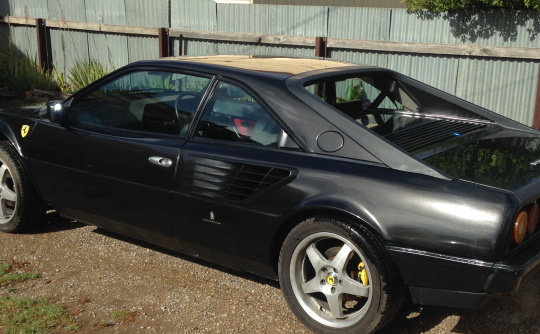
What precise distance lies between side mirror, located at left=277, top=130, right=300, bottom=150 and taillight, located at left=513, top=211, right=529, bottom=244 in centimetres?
122

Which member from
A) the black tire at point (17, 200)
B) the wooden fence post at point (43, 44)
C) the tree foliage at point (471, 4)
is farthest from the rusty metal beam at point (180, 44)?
the black tire at point (17, 200)

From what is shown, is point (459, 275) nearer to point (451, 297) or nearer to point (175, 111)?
point (451, 297)

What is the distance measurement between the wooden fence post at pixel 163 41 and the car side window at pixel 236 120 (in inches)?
292

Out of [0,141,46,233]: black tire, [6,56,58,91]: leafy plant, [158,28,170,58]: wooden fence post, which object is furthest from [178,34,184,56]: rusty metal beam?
[0,141,46,233]: black tire

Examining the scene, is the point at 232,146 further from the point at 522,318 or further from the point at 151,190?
the point at 522,318

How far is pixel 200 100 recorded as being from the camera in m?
3.77

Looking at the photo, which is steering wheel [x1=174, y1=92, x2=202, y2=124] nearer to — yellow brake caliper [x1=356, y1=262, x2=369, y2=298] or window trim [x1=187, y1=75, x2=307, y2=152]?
window trim [x1=187, y1=75, x2=307, y2=152]

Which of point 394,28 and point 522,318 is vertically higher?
point 394,28

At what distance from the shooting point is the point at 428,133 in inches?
151

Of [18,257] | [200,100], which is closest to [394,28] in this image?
[200,100]

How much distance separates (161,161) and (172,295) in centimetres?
87

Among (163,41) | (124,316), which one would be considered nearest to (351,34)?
(163,41)

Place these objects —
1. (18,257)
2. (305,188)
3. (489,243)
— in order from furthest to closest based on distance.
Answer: (18,257) → (305,188) → (489,243)

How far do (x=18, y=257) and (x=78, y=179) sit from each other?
0.78 metres
